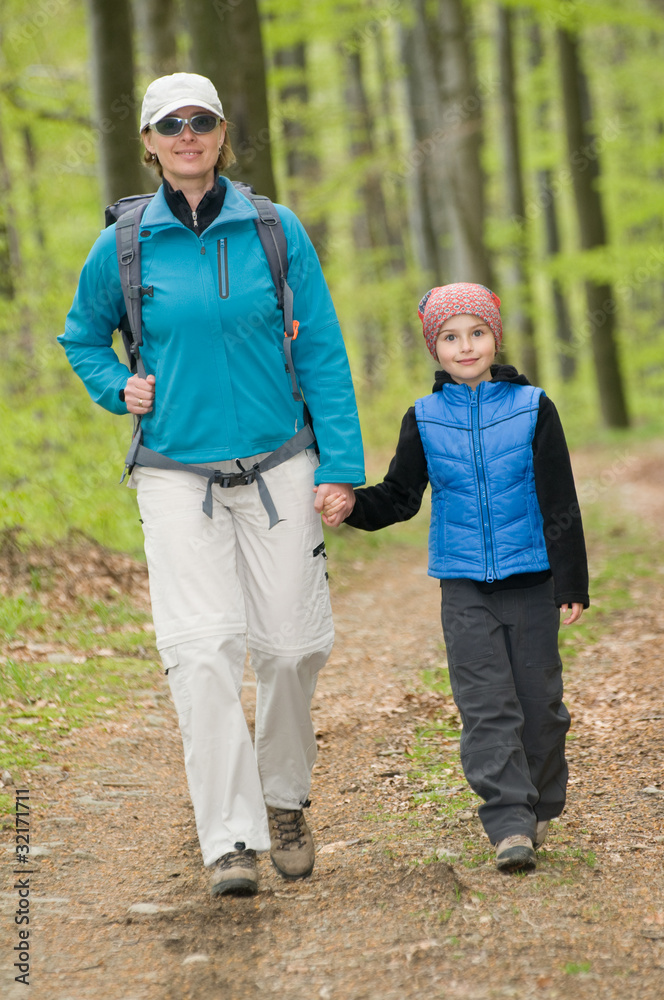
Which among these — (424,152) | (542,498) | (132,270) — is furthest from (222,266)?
(424,152)

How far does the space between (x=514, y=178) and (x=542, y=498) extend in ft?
59.6

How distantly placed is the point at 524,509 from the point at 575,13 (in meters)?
13.2

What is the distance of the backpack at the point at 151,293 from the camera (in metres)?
3.46

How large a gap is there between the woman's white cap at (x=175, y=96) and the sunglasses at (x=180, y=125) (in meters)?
0.02

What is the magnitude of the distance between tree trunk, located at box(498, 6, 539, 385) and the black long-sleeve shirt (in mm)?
16297

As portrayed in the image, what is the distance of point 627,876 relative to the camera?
3387 millimetres

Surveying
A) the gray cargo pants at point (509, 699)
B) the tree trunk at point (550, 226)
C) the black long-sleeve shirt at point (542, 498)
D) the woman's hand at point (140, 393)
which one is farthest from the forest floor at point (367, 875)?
the tree trunk at point (550, 226)

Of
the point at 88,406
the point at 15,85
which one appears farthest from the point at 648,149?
the point at 88,406

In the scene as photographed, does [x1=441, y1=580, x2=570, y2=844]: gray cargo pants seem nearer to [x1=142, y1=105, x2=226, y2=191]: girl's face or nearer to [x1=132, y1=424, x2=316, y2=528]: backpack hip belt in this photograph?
[x1=132, y1=424, x2=316, y2=528]: backpack hip belt

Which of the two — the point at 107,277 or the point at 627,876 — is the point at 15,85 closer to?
the point at 107,277

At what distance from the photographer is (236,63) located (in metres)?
8.56

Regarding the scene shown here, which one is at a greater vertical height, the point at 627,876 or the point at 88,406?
the point at 88,406

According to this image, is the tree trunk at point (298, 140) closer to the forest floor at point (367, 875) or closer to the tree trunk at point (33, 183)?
the tree trunk at point (33, 183)

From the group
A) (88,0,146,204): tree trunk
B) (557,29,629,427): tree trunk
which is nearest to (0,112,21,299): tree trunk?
(88,0,146,204): tree trunk
